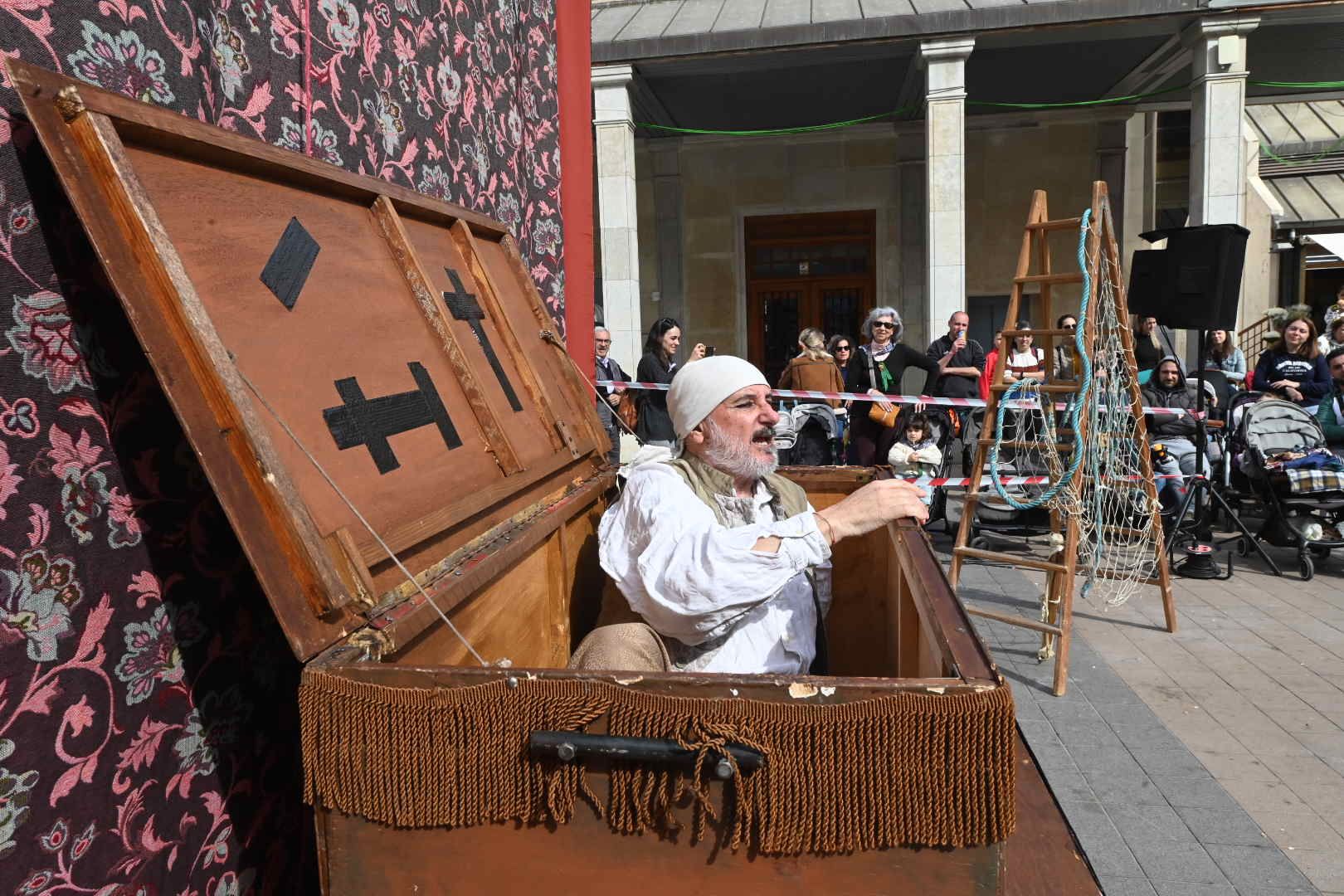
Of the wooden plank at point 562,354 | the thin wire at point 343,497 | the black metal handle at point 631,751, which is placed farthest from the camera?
the wooden plank at point 562,354

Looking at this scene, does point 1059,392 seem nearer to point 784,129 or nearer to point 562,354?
point 562,354

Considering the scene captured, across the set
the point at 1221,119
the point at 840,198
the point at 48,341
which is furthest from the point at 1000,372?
the point at 840,198

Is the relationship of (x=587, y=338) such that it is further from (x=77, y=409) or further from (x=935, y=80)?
(x=935, y=80)

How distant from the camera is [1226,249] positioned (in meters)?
5.31

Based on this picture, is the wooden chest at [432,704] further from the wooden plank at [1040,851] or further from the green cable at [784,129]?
the green cable at [784,129]

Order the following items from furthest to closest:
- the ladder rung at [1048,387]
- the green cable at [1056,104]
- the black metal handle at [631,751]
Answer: the green cable at [1056,104] < the ladder rung at [1048,387] < the black metal handle at [631,751]

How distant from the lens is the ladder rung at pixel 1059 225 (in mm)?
3787

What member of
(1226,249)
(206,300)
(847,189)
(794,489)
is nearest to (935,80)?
(847,189)

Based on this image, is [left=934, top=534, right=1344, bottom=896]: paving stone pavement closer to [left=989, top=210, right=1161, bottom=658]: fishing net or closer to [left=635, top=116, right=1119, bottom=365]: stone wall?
[left=989, top=210, right=1161, bottom=658]: fishing net

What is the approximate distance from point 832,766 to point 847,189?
528 inches

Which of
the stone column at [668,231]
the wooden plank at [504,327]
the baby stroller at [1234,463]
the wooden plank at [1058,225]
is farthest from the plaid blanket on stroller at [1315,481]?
the stone column at [668,231]

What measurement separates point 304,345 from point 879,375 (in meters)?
6.05

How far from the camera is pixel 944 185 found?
31.4 ft

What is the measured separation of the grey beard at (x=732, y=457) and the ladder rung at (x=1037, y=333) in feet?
7.09
